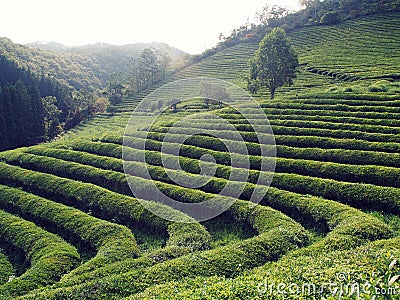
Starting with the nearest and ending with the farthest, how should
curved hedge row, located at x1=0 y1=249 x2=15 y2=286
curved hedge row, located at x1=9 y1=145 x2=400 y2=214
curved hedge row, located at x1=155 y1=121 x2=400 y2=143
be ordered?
curved hedge row, located at x1=0 y1=249 x2=15 y2=286 < curved hedge row, located at x1=9 y1=145 x2=400 y2=214 < curved hedge row, located at x1=155 y1=121 x2=400 y2=143

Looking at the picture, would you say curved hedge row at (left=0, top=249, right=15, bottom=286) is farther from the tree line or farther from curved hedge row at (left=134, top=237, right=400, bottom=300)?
the tree line

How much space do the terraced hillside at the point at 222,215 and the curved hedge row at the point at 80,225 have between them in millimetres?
65

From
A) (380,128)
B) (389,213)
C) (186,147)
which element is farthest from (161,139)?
(389,213)

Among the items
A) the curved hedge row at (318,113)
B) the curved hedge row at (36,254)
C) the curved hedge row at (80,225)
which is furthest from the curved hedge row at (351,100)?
the curved hedge row at (36,254)

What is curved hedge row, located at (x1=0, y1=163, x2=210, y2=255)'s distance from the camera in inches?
579

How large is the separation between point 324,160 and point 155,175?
31.4 ft

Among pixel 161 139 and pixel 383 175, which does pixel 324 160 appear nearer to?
pixel 383 175

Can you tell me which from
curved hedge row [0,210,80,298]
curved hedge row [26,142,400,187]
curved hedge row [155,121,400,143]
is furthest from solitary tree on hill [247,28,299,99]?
curved hedge row [0,210,80,298]

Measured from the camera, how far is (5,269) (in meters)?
14.7

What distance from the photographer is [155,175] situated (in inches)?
819

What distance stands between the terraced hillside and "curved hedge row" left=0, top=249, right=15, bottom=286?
0.20 ft

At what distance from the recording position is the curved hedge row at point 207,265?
10.2m

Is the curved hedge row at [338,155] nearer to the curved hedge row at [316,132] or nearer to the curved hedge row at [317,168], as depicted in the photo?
the curved hedge row at [317,168]

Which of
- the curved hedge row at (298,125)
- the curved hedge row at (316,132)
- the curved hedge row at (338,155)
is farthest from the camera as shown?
the curved hedge row at (298,125)
